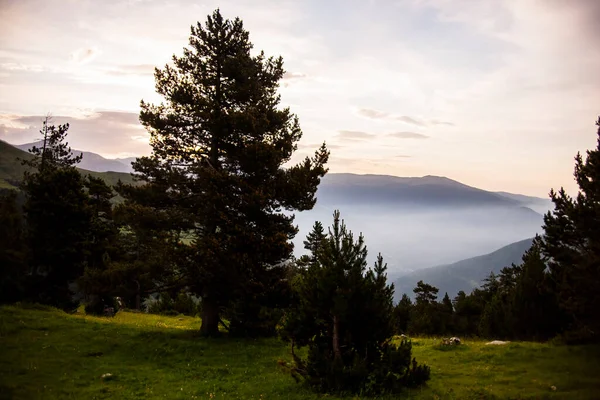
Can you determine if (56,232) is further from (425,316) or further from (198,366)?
(425,316)

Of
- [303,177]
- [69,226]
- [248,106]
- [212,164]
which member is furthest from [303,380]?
[69,226]

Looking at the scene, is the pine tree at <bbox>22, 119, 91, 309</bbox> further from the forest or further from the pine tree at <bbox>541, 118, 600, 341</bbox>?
the pine tree at <bbox>541, 118, 600, 341</bbox>

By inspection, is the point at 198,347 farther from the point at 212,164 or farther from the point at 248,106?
the point at 248,106

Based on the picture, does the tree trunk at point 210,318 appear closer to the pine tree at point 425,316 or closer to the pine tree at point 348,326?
the pine tree at point 348,326

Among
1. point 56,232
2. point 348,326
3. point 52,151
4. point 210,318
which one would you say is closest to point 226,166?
point 210,318

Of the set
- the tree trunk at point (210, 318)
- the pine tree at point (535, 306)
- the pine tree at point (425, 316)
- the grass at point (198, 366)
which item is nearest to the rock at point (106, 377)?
the grass at point (198, 366)

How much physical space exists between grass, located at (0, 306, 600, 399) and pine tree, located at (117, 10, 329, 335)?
3608mm

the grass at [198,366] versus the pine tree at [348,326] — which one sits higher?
the pine tree at [348,326]

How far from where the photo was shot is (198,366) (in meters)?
18.5

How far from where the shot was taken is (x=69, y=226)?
32.0 m

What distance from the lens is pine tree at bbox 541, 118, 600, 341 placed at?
761 inches

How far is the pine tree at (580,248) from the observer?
63.4 feet

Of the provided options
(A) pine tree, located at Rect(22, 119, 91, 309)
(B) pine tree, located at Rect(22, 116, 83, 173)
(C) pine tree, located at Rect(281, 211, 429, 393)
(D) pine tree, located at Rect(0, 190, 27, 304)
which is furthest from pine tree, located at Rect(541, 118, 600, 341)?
(B) pine tree, located at Rect(22, 116, 83, 173)

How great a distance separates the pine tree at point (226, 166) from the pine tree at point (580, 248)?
572 inches
